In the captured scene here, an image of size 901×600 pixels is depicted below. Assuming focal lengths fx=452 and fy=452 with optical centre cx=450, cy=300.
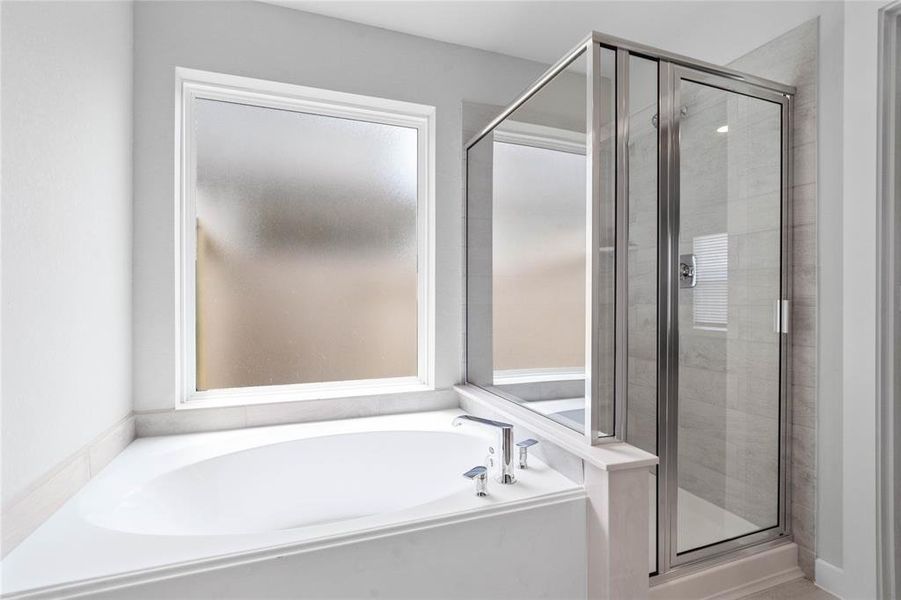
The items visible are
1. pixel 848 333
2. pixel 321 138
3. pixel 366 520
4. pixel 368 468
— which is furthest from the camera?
pixel 321 138

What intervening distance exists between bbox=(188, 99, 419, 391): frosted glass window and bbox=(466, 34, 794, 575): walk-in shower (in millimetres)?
754

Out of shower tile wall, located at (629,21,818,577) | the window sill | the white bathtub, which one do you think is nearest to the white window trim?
the window sill

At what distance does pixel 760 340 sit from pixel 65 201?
2427 millimetres

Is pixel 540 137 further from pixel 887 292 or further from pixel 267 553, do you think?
pixel 267 553

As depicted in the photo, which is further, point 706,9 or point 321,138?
point 321,138

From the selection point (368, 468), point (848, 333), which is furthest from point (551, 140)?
point (368, 468)

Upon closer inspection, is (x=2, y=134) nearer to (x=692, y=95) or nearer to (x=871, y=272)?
(x=692, y=95)

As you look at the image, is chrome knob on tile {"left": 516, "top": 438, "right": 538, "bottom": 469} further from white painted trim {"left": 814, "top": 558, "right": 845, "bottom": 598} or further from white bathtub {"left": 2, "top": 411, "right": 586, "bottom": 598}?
white painted trim {"left": 814, "top": 558, "right": 845, "bottom": 598}

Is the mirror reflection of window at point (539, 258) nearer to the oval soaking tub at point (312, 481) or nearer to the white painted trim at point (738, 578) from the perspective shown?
the oval soaking tub at point (312, 481)

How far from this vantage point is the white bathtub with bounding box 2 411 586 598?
1.06m

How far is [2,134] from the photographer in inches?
42.8

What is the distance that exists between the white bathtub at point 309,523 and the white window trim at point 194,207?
206 millimetres

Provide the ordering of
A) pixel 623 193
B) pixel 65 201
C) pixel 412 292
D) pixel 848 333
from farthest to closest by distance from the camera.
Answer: pixel 412 292, pixel 848 333, pixel 623 193, pixel 65 201

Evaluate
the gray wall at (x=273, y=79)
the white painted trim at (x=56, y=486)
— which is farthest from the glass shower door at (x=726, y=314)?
the white painted trim at (x=56, y=486)
